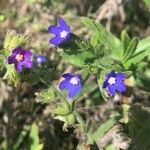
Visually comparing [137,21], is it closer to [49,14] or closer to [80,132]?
[49,14]

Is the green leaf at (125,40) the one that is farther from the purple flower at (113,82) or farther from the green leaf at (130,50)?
the purple flower at (113,82)

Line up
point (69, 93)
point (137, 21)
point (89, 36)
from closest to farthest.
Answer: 1. point (69, 93)
2. point (89, 36)
3. point (137, 21)

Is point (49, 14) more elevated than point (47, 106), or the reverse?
point (49, 14)

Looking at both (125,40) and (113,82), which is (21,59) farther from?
(125,40)

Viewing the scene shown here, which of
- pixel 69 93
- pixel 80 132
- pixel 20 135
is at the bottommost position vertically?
pixel 20 135

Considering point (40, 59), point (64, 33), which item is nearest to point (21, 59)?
point (64, 33)

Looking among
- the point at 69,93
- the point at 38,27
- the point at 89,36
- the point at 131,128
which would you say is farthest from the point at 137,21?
the point at 69,93
